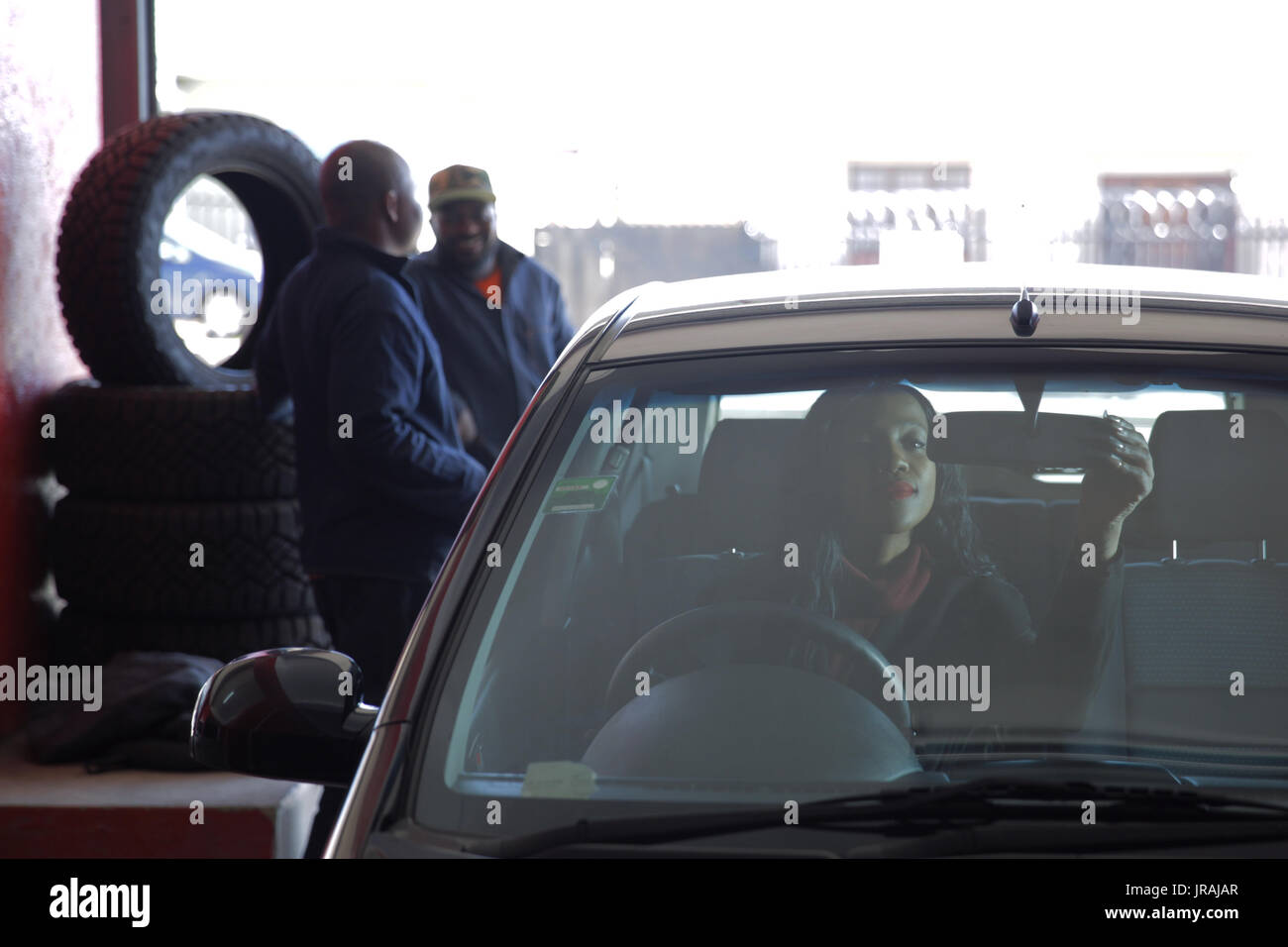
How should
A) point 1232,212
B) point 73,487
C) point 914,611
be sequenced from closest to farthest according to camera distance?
point 914,611 → point 73,487 → point 1232,212

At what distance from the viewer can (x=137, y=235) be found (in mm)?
4211

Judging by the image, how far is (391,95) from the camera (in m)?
19.0

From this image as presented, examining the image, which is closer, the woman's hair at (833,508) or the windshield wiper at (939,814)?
the windshield wiper at (939,814)

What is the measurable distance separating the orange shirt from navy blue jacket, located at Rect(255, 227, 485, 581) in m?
0.60

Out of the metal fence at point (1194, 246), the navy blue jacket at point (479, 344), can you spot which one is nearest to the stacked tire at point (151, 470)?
the navy blue jacket at point (479, 344)

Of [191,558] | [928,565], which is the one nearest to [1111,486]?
[928,565]

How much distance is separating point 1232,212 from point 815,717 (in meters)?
17.7

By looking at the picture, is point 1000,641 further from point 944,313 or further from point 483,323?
point 483,323

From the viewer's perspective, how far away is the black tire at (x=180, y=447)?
161 inches

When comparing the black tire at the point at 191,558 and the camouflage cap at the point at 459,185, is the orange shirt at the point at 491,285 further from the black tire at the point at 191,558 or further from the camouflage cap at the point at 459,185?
the black tire at the point at 191,558

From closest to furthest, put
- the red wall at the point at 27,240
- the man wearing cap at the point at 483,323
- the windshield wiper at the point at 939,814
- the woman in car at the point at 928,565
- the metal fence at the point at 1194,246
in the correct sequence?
the windshield wiper at the point at 939,814 < the woman in car at the point at 928,565 < the man wearing cap at the point at 483,323 < the red wall at the point at 27,240 < the metal fence at the point at 1194,246

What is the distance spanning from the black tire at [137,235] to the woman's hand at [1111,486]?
3.27 m

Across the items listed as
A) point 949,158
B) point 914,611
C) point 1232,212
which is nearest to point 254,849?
point 914,611
